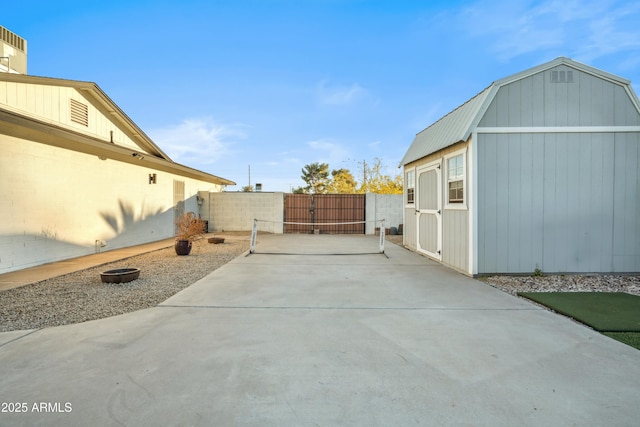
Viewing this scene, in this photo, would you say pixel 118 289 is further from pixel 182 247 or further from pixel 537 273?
pixel 537 273

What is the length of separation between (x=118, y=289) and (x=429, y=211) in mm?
6710

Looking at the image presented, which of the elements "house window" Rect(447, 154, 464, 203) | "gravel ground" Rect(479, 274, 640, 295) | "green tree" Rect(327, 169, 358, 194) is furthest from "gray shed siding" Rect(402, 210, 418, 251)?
"green tree" Rect(327, 169, 358, 194)

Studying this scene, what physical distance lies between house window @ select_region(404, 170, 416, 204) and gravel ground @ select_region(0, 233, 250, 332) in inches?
222

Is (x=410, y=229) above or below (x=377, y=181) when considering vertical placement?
below

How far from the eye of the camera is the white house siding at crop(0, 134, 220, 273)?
6.05 m

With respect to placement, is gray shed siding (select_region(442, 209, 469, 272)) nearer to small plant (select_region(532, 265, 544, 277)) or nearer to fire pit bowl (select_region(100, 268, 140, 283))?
small plant (select_region(532, 265, 544, 277))

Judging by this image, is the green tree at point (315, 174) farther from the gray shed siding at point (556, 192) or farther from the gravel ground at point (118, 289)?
the gray shed siding at point (556, 192)

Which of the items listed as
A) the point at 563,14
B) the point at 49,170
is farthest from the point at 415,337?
the point at 563,14

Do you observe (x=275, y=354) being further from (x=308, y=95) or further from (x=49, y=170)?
(x=308, y=95)

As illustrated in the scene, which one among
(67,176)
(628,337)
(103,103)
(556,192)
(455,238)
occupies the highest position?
(103,103)

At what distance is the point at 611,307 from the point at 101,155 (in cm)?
1093

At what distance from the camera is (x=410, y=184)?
9.72 meters

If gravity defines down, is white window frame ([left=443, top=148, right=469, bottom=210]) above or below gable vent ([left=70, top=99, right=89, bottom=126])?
below

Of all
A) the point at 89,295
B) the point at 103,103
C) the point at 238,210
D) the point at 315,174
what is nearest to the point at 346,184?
the point at 238,210
